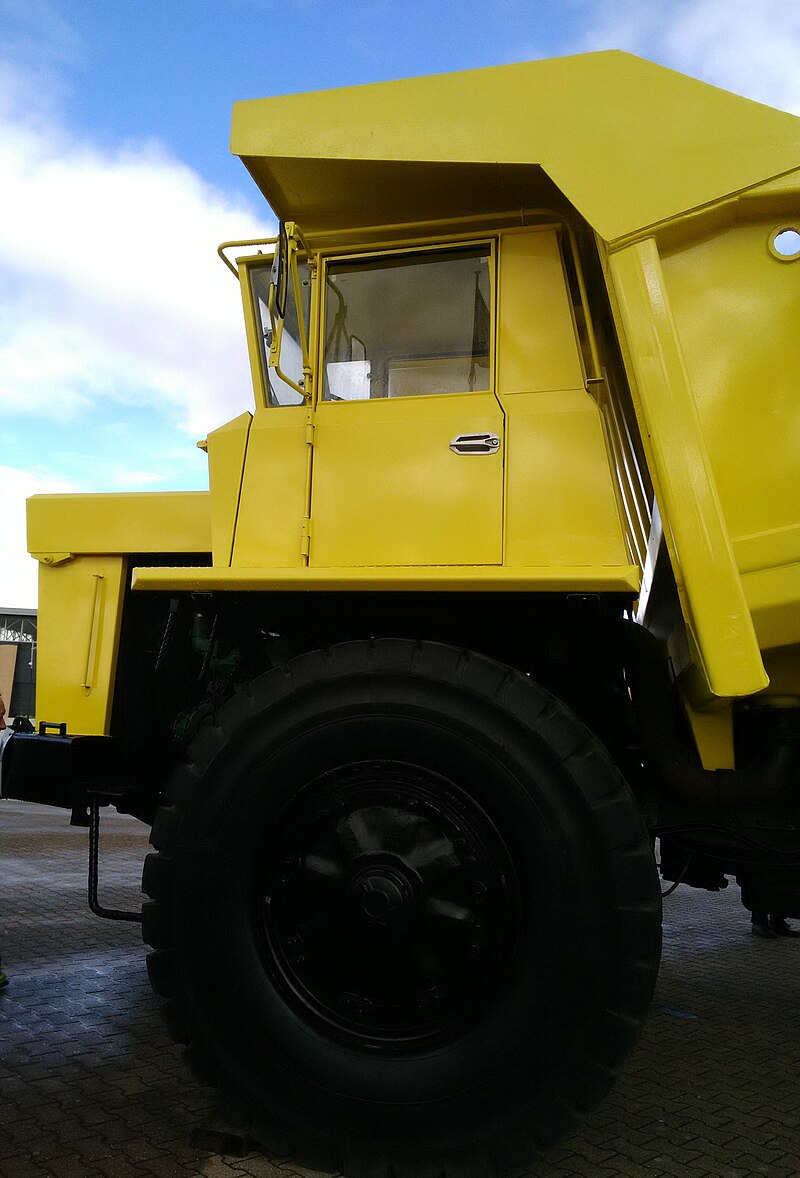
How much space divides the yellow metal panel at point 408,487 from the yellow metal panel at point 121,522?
98cm

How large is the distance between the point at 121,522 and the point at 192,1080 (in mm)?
2181

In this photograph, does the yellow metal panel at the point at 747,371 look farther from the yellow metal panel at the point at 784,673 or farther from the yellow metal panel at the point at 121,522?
the yellow metal panel at the point at 121,522

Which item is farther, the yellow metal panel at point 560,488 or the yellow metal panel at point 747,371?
the yellow metal panel at point 560,488

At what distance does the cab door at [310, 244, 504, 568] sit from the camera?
2619mm

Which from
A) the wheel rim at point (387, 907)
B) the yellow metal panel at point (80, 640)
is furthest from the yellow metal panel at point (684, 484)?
the yellow metal panel at point (80, 640)

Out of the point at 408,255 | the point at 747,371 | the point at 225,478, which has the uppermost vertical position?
the point at 408,255

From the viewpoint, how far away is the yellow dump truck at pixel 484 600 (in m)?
2.28

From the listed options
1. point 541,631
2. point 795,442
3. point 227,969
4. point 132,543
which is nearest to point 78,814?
point 132,543

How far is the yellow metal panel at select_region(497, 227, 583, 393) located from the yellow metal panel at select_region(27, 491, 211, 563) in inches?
58.9

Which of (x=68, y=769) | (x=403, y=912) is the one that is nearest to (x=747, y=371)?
(x=403, y=912)

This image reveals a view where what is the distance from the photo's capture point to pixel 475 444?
2639 mm

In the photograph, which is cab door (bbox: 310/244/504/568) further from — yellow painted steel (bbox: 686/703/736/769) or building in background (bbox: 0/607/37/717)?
building in background (bbox: 0/607/37/717)

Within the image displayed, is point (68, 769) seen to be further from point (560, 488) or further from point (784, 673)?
point (784, 673)

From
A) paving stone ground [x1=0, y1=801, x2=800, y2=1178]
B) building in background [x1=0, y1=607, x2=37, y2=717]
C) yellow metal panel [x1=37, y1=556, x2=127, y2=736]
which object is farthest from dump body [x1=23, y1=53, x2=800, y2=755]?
building in background [x1=0, y1=607, x2=37, y2=717]
